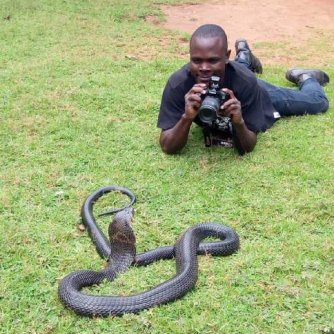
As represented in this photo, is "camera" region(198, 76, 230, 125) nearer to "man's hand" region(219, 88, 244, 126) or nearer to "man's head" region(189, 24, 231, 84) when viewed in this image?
"man's hand" region(219, 88, 244, 126)

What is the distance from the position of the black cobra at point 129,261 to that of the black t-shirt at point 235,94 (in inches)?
46.1

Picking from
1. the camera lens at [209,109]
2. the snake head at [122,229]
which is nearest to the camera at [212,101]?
the camera lens at [209,109]

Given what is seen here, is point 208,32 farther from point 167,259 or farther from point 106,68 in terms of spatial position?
point 106,68

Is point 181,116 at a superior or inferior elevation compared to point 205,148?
superior

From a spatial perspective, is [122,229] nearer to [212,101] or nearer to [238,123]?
[212,101]

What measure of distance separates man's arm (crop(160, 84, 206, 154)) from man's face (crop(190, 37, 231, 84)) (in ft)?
0.54

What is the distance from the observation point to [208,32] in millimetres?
4117

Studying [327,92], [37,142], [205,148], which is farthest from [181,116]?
[327,92]

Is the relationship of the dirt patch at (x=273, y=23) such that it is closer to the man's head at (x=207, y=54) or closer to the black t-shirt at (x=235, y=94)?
the black t-shirt at (x=235, y=94)

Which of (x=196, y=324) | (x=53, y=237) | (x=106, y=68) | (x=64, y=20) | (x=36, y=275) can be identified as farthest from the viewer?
(x=64, y=20)

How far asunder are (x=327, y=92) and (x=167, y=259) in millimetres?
3497

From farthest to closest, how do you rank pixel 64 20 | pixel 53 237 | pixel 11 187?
pixel 64 20 → pixel 11 187 → pixel 53 237

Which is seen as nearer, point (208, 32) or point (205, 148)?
point (208, 32)

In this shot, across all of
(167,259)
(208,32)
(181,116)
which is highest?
(208,32)
